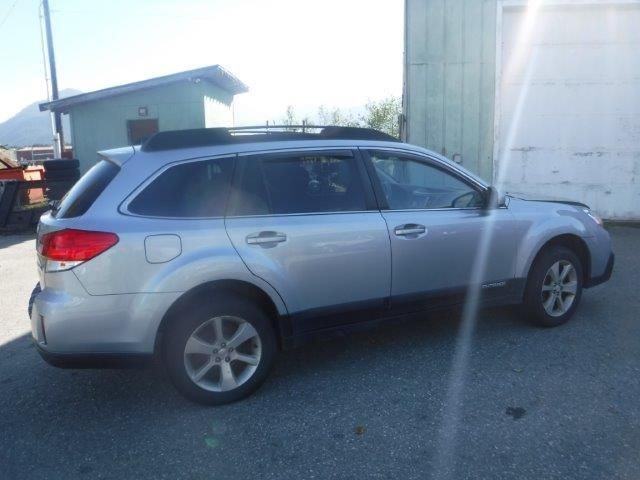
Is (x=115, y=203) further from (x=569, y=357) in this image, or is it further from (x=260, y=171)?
(x=569, y=357)

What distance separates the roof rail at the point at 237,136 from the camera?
12.3 feet

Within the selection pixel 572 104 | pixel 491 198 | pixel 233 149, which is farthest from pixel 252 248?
pixel 572 104

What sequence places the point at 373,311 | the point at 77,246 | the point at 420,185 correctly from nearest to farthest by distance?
1. the point at 77,246
2. the point at 373,311
3. the point at 420,185

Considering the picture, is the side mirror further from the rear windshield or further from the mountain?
the mountain

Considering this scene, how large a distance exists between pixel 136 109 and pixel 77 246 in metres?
14.3

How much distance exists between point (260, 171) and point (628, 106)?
801cm

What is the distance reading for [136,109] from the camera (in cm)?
1659

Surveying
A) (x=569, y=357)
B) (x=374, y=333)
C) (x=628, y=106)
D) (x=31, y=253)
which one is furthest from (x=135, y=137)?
(x=569, y=357)

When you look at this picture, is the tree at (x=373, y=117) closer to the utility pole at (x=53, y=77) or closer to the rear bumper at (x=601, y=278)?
the utility pole at (x=53, y=77)

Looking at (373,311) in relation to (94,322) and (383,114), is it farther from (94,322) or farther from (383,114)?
(383,114)

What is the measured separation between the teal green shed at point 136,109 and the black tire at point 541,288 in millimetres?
12800

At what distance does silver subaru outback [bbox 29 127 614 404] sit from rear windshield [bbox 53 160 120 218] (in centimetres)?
1

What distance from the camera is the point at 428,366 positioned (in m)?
4.22

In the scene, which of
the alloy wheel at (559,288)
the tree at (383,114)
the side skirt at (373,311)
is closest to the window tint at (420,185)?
the side skirt at (373,311)
